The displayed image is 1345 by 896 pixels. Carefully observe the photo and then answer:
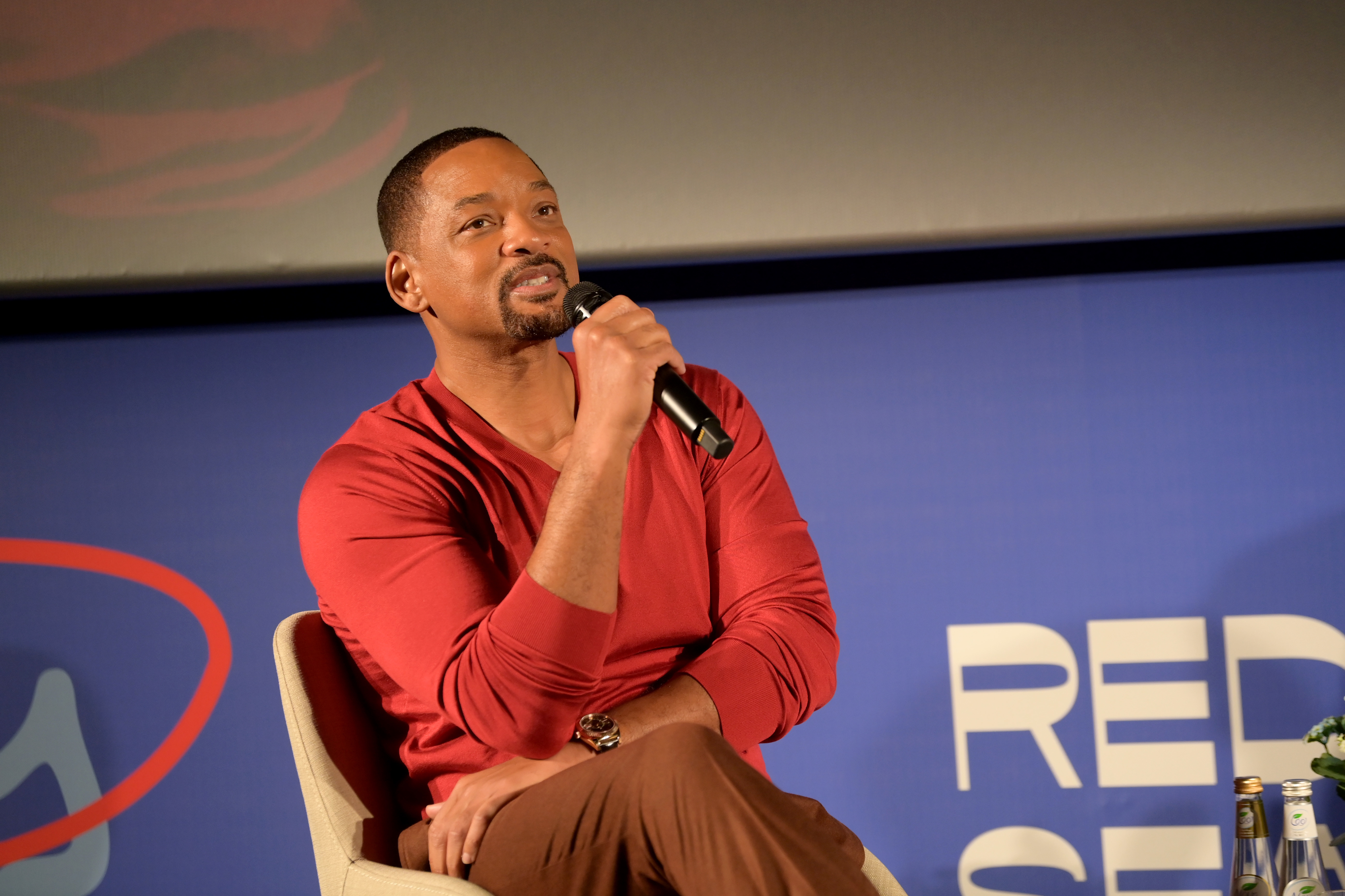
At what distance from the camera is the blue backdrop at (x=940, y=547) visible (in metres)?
2.29

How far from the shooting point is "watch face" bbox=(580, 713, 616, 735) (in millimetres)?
1147

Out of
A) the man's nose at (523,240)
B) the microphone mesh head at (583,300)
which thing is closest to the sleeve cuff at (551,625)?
the microphone mesh head at (583,300)

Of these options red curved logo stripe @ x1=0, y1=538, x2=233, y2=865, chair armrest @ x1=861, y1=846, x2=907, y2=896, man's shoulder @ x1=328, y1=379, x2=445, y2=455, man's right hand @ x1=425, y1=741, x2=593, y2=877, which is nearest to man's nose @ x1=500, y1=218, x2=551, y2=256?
man's shoulder @ x1=328, y1=379, x2=445, y2=455

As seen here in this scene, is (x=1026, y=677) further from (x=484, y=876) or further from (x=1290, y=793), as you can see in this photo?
(x=484, y=876)

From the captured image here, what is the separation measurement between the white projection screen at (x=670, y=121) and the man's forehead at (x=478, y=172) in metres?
0.82

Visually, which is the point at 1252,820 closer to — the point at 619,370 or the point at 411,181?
the point at 619,370

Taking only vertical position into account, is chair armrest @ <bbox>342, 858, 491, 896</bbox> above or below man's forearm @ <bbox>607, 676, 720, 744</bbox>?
below

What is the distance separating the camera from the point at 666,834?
0.92m

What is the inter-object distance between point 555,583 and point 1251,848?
1.60 m

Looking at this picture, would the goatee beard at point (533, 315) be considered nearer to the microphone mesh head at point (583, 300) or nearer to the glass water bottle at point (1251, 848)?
the microphone mesh head at point (583, 300)

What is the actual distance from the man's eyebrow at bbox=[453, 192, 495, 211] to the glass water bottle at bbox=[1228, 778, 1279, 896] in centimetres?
159

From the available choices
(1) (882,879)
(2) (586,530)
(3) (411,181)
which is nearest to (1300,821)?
(1) (882,879)

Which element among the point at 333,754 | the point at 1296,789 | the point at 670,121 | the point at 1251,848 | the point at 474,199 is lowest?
the point at 1251,848

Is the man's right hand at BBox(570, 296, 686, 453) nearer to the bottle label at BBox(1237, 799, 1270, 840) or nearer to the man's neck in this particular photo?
the man's neck
